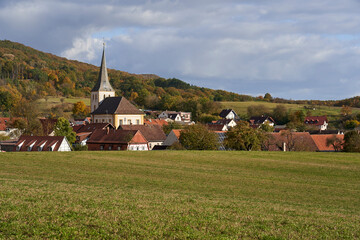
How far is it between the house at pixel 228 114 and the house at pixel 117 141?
94.5 meters

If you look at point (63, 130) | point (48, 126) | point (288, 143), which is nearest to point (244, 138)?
point (288, 143)

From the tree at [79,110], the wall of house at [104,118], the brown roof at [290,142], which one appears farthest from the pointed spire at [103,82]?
the brown roof at [290,142]

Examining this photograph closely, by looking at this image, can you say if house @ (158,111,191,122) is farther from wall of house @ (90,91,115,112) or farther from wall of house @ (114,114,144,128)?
wall of house @ (114,114,144,128)

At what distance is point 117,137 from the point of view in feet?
211

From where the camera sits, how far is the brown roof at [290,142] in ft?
228

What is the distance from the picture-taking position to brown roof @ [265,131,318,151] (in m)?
69.6

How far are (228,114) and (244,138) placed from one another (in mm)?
96219

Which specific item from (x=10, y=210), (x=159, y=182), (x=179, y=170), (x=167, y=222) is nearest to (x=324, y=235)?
(x=167, y=222)

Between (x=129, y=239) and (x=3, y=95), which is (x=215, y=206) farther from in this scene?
(x=3, y=95)

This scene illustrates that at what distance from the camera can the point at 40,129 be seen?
79812 millimetres

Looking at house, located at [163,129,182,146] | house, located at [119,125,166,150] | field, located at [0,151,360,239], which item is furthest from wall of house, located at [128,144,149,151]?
field, located at [0,151,360,239]

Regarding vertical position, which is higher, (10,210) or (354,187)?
(10,210)

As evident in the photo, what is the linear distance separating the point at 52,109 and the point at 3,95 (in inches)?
612

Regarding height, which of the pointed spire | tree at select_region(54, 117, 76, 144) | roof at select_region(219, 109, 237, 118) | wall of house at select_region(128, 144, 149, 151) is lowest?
wall of house at select_region(128, 144, 149, 151)
